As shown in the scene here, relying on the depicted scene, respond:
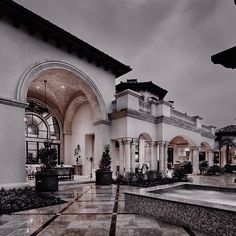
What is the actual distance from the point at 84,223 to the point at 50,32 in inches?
380

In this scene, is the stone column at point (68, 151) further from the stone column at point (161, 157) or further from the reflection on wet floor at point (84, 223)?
the reflection on wet floor at point (84, 223)

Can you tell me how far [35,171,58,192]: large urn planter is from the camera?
31.7 feet

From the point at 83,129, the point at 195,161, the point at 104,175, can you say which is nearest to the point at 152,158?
the point at 104,175

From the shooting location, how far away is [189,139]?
63.6ft

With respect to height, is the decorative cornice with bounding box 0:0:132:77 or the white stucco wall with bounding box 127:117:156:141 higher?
the decorative cornice with bounding box 0:0:132:77

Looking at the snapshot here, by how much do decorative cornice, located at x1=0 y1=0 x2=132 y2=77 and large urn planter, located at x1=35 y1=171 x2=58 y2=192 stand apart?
6.91 m

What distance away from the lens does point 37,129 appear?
18469 mm

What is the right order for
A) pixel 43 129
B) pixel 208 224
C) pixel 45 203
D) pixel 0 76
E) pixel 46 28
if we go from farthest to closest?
pixel 43 129, pixel 46 28, pixel 0 76, pixel 45 203, pixel 208 224

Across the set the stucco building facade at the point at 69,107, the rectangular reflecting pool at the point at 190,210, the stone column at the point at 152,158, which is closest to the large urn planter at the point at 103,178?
the stucco building facade at the point at 69,107

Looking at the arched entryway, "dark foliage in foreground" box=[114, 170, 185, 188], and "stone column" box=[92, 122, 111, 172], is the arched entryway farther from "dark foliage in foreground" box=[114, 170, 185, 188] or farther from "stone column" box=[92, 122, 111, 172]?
"dark foliage in foreground" box=[114, 170, 185, 188]

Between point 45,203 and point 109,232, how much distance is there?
3321mm

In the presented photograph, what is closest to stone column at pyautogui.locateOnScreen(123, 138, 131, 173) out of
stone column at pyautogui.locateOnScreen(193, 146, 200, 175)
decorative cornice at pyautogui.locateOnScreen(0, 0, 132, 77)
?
decorative cornice at pyautogui.locateOnScreen(0, 0, 132, 77)

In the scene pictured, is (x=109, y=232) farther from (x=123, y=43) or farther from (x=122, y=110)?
(x=123, y=43)

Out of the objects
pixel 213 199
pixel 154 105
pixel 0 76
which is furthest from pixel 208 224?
pixel 154 105
